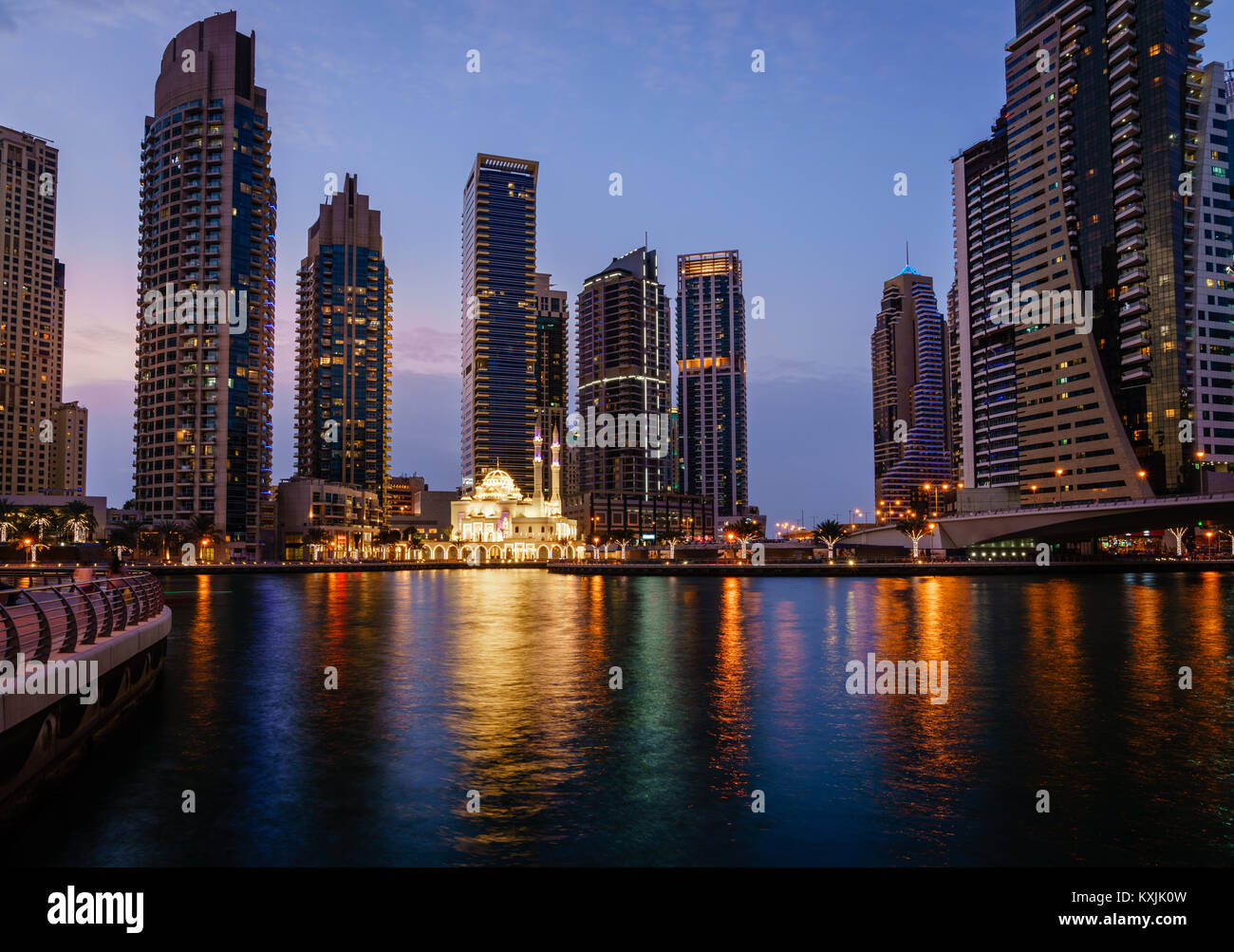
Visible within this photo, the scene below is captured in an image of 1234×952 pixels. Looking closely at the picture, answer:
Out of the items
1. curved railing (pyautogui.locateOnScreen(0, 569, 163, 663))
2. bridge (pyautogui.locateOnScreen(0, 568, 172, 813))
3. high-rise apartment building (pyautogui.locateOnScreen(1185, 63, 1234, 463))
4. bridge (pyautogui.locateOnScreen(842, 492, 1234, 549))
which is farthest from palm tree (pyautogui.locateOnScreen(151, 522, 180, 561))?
high-rise apartment building (pyautogui.locateOnScreen(1185, 63, 1234, 463))

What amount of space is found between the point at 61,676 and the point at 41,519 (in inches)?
6077

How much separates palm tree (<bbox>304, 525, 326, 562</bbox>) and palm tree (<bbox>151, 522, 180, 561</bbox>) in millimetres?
29317

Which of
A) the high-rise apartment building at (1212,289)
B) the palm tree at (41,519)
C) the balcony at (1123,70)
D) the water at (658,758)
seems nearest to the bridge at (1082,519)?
the high-rise apartment building at (1212,289)

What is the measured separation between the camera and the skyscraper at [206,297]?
16838 cm

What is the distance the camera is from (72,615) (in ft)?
65.4

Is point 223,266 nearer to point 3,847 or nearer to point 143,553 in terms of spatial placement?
point 143,553

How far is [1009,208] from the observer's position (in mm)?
198125

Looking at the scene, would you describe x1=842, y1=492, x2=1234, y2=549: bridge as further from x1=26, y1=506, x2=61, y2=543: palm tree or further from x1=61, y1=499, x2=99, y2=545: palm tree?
x1=26, y1=506, x2=61, y2=543: palm tree

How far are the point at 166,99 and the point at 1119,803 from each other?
210 m

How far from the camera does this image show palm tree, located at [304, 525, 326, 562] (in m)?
184

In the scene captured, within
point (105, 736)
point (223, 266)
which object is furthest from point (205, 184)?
point (105, 736)

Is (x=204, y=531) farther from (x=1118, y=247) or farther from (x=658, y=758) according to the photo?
(x=1118, y=247)

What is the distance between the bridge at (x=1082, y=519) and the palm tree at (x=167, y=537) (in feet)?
474

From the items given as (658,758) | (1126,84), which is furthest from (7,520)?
(1126,84)
